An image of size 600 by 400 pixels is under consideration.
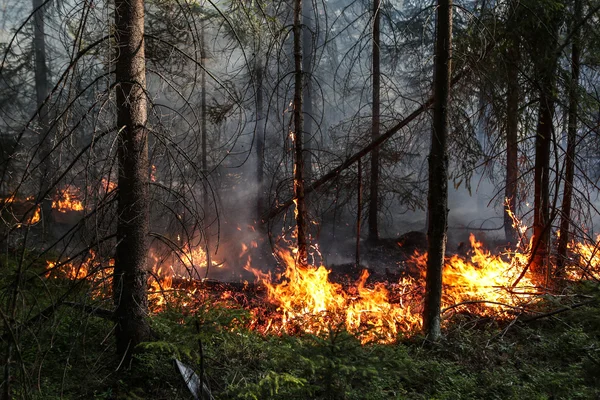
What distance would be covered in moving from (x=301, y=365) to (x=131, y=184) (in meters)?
2.64

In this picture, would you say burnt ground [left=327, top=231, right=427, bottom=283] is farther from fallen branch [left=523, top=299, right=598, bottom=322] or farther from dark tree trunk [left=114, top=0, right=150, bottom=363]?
dark tree trunk [left=114, top=0, right=150, bottom=363]

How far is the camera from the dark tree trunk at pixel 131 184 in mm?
4453

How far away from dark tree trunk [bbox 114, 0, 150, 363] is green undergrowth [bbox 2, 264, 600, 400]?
0.41 m

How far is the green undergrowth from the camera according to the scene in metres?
A: 4.32

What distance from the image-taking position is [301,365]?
4.67m

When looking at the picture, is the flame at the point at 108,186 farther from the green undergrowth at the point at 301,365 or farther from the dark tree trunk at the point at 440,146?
the dark tree trunk at the point at 440,146

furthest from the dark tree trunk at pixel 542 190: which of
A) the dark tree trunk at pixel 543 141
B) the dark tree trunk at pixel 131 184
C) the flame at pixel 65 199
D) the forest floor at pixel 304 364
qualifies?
the flame at pixel 65 199

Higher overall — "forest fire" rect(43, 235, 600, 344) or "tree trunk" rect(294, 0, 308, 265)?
"tree trunk" rect(294, 0, 308, 265)

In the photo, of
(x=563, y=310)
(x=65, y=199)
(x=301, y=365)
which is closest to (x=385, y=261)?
(x=563, y=310)

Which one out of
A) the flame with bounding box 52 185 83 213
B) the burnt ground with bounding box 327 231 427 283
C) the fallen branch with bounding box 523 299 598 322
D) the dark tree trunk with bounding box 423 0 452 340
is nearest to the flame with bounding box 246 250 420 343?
the dark tree trunk with bounding box 423 0 452 340

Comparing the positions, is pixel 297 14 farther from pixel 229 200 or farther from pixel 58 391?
pixel 229 200

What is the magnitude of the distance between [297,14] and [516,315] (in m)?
6.43

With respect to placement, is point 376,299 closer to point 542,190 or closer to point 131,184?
point 542,190

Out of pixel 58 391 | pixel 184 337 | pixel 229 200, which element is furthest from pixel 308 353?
pixel 229 200
